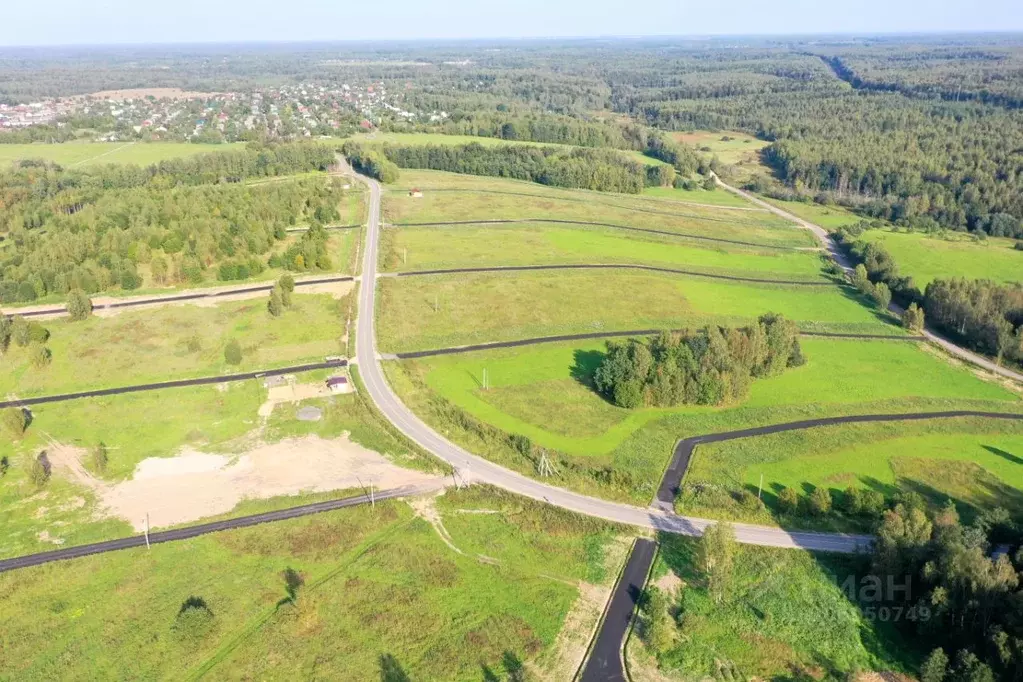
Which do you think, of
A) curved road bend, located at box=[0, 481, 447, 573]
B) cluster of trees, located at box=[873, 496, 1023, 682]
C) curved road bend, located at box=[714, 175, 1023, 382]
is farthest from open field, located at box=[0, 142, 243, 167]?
cluster of trees, located at box=[873, 496, 1023, 682]

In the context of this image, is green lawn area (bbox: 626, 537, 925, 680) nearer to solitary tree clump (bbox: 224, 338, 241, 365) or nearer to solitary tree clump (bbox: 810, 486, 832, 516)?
solitary tree clump (bbox: 810, 486, 832, 516)

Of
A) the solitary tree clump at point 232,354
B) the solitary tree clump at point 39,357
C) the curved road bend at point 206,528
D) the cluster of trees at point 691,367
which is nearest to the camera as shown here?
the curved road bend at point 206,528

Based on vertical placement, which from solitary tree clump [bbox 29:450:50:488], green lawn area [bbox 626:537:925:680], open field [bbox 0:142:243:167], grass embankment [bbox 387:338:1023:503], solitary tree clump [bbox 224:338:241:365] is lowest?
green lawn area [bbox 626:537:925:680]

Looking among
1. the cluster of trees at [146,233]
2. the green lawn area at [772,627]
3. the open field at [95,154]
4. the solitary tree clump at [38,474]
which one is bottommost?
the green lawn area at [772,627]

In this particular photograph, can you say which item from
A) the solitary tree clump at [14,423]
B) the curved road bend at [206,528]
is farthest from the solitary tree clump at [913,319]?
the solitary tree clump at [14,423]

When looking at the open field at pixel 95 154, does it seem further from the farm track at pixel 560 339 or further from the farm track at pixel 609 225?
the farm track at pixel 560 339

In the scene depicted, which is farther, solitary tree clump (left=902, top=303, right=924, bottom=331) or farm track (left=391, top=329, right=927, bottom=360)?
solitary tree clump (left=902, top=303, right=924, bottom=331)

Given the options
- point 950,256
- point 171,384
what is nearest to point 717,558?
point 171,384
